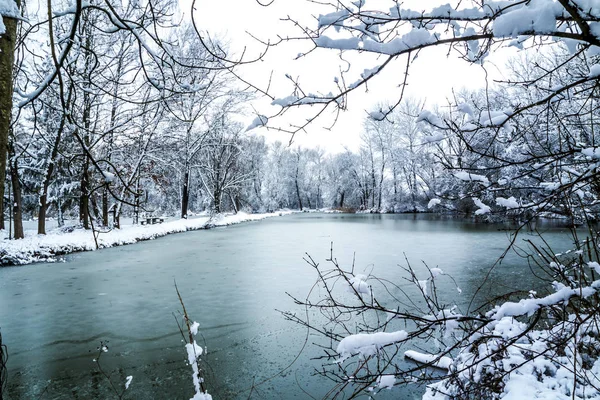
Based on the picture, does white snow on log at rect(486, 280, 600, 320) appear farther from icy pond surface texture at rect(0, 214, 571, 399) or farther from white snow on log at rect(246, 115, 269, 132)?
white snow on log at rect(246, 115, 269, 132)

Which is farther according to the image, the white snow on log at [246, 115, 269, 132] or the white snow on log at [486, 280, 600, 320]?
the white snow on log at [246, 115, 269, 132]

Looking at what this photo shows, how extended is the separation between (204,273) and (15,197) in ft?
33.0

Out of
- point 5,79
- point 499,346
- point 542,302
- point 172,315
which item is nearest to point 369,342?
point 542,302

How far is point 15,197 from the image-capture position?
1441 centimetres

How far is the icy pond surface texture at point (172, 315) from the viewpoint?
4.01 metres

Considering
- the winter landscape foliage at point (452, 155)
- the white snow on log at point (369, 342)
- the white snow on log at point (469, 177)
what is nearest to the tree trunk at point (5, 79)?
the winter landscape foliage at point (452, 155)

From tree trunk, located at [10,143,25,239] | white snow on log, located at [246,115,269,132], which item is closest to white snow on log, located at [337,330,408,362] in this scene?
white snow on log, located at [246,115,269,132]

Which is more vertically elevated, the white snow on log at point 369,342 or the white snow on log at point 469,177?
the white snow on log at point 469,177

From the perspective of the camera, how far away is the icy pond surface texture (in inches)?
158

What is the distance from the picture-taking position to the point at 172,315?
634 centimetres

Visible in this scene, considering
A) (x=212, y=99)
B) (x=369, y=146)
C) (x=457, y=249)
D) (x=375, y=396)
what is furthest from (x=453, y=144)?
(x=369, y=146)

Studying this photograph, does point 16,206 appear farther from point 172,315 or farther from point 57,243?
point 172,315

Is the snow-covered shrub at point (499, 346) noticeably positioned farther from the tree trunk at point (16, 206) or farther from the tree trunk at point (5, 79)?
the tree trunk at point (16, 206)

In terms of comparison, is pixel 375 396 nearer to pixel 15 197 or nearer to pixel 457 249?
pixel 457 249
